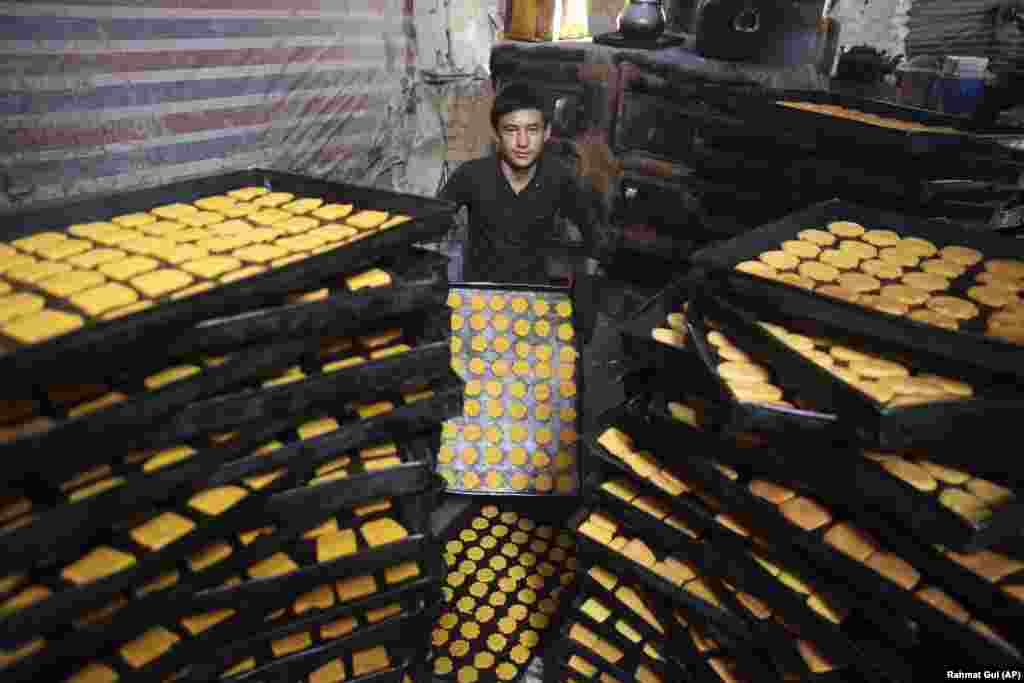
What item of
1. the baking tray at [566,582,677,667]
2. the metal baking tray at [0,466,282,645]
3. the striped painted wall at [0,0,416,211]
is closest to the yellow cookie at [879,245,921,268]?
the baking tray at [566,582,677,667]

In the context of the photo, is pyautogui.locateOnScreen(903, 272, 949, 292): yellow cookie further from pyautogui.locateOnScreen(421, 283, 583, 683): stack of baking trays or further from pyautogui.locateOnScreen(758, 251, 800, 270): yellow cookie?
pyautogui.locateOnScreen(421, 283, 583, 683): stack of baking trays

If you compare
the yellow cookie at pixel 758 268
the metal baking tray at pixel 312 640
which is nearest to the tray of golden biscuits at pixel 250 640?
the metal baking tray at pixel 312 640

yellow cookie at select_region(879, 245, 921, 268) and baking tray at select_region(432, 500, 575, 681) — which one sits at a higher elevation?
yellow cookie at select_region(879, 245, 921, 268)

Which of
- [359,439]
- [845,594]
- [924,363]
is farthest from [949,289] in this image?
[359,439]

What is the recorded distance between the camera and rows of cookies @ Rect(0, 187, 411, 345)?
1555 mm

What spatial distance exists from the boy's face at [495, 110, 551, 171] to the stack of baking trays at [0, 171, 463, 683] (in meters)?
1.73

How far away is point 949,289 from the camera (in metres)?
2.03

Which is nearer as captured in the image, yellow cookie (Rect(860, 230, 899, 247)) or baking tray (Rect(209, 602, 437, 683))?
baking tray (Rect(209, 602, 437, 683))

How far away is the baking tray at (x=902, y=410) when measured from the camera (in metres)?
1.40

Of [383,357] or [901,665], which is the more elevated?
[383,357]

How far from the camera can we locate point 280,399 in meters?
1.71

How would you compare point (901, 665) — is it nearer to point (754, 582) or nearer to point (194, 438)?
point (754, 582)

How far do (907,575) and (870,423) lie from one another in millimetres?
474

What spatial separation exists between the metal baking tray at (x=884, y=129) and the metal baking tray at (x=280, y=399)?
230 cm
